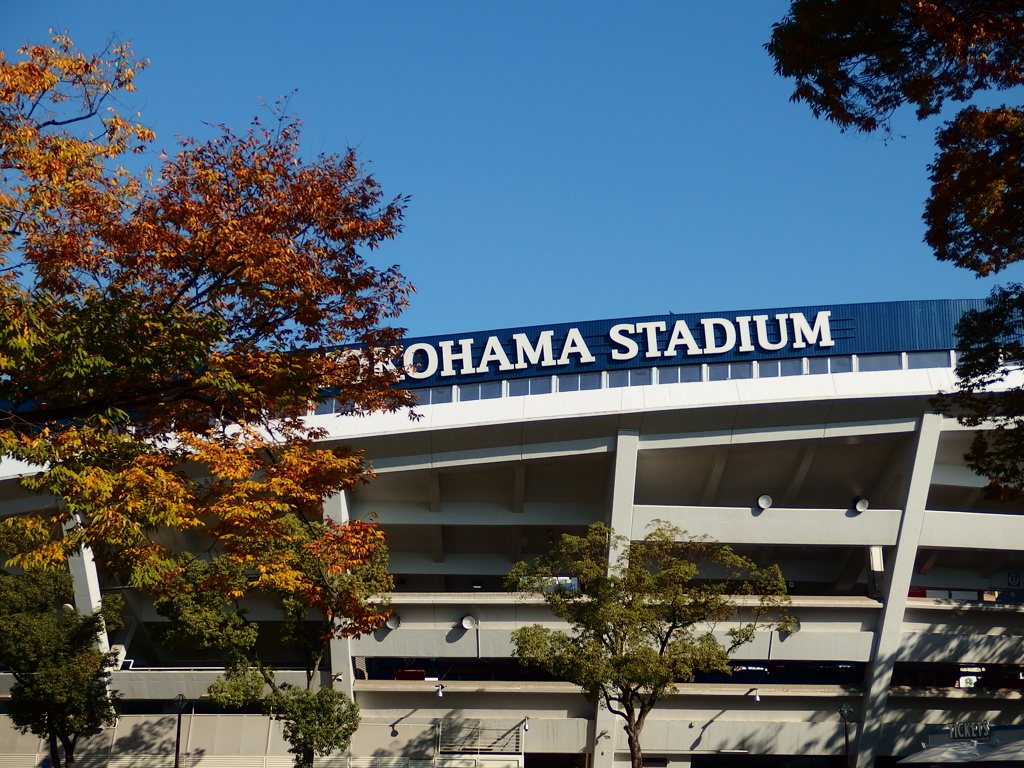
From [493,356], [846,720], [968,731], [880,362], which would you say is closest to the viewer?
[968,731]

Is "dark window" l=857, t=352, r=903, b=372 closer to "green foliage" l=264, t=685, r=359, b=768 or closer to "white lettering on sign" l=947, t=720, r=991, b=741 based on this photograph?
"white lettering on sign" l=947, t=720, r=991, b=741

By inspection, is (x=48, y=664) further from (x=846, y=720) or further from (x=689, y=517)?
(x=846, y=720)

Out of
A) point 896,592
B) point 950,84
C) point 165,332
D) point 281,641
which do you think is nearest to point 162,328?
point 165,332

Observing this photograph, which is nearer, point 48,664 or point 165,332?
point 165,332

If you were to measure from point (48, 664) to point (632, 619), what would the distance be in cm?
1918

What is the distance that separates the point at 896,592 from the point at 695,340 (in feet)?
37.5

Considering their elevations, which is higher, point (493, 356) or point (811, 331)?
point (493, 356)

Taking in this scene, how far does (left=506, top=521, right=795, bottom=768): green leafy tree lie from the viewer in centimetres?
2508

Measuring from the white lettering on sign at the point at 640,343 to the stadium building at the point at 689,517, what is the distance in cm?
8

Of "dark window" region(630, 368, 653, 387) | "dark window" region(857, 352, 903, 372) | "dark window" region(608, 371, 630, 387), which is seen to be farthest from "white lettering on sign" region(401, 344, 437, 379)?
"dark window" region(857, 352, 903, 372)

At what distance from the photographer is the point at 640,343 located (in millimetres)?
34812

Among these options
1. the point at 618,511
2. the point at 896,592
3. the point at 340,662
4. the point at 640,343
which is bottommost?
the point at 340,662

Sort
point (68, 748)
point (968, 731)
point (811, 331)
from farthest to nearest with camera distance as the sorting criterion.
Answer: point (811, 331)
point (968, 731)
point (68, 748)

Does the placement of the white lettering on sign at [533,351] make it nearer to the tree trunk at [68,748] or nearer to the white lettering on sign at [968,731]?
the white lettering on sign at [968,731]
